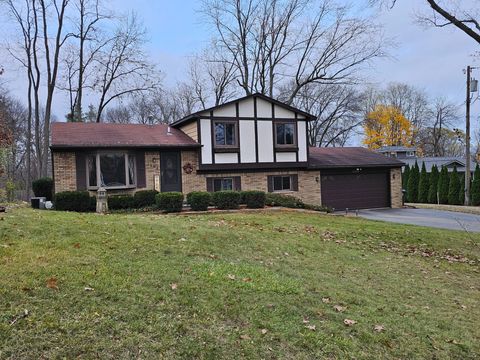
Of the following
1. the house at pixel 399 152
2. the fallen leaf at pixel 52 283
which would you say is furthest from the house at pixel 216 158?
the house at pixel 399 152

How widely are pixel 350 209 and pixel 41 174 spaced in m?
19.0

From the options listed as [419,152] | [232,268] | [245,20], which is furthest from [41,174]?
[419,152]

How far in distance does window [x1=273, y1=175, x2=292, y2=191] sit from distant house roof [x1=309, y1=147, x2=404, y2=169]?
59.1 inches

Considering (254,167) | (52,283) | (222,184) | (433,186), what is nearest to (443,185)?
(433,186)

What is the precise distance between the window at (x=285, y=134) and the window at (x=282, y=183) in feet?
5.67

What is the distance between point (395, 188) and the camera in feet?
78.1

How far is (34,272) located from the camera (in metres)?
4.48

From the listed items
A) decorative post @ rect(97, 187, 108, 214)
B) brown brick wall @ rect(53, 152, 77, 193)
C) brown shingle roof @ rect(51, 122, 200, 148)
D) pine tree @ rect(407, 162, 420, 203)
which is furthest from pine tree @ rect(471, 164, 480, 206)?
brown brick wall @ rect(53, 152, 77, 193)

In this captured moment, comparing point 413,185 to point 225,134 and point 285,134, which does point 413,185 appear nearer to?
point 285,134

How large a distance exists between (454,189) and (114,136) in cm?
2428

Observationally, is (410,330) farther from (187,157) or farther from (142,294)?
(187,157)

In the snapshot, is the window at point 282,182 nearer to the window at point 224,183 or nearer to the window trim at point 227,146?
the window at point 224,183

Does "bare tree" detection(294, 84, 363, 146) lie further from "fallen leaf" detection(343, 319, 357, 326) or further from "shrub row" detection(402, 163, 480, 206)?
"fallen leaf" detection(343, 319, 357, 326)

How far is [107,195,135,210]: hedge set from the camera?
15.1 m
